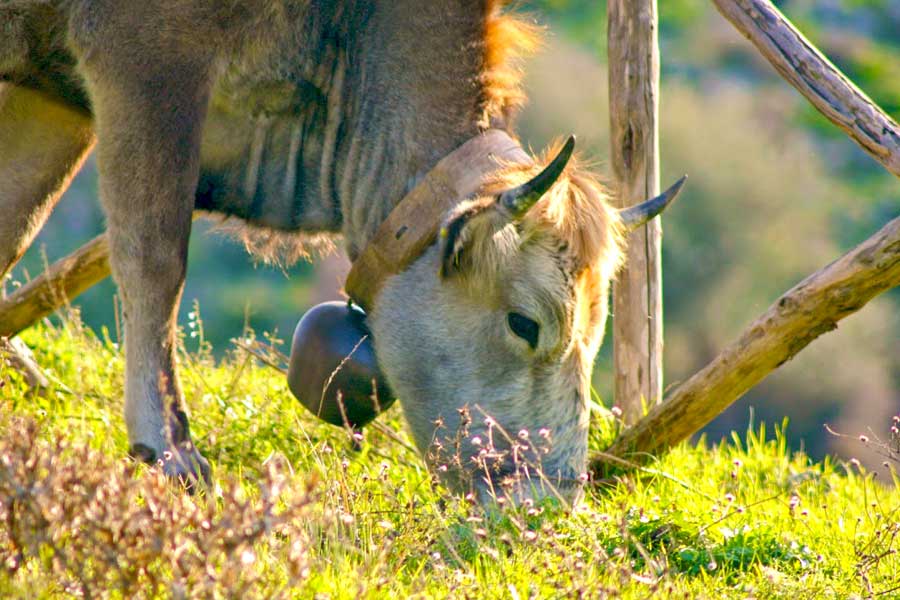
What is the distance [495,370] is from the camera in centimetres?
503

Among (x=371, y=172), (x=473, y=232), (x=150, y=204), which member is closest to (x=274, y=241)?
(x=371, y=172)

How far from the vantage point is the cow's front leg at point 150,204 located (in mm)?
4863

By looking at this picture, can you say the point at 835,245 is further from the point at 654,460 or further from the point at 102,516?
the point at 102,516

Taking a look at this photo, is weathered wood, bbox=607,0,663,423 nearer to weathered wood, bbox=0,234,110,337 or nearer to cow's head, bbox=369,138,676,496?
cow's head, bbox=369,138,676,496

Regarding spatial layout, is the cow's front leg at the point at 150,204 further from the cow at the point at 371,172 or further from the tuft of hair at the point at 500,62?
the tuft of hair at the point at 500,62

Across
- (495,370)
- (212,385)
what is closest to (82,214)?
(212,385)

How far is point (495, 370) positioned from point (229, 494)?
6.76 ft

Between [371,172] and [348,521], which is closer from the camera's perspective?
[348,521]

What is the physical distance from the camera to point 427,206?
5152 mm

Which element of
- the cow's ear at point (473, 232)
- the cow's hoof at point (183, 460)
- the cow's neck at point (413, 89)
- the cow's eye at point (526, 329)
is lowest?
the cow's hoof at point (183, 460)

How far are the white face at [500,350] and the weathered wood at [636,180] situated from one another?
3.37 feet

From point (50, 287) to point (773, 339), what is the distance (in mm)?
3508

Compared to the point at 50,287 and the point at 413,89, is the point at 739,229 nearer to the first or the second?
the point at 50,287

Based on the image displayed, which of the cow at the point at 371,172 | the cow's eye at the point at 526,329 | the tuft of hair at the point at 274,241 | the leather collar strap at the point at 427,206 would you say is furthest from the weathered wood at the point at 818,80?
the tuft of hair at the point at 274,241
